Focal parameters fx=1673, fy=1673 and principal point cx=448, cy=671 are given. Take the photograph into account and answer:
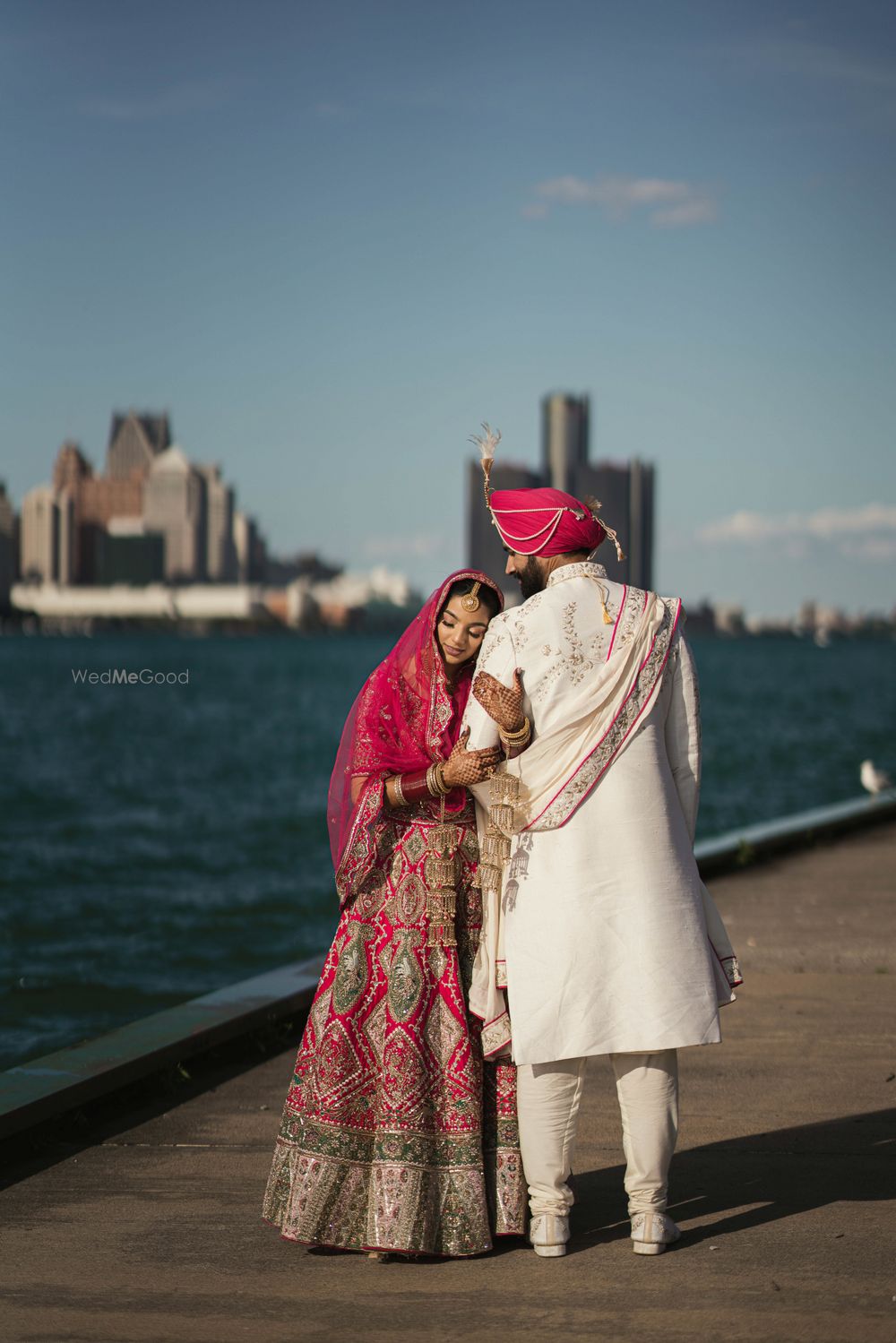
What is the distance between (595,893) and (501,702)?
0.48 m

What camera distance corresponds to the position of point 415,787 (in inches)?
152

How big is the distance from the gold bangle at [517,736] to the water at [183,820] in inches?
252

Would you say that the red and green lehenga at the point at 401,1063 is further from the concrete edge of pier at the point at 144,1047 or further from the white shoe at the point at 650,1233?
the concrete edge of pier at the point at 144,1047

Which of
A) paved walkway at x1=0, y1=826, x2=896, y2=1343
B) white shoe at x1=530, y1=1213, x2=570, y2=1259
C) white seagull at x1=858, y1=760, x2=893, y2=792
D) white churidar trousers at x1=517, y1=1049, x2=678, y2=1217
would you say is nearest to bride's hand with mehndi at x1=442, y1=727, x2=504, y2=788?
white churidar trousers at x1=517, y1=1049, x2=678, y2=1217

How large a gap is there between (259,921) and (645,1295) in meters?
13.3

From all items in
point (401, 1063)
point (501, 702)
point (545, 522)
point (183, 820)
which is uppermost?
point (545, 522)

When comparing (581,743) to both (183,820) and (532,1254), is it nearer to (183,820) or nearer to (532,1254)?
(532,1254)

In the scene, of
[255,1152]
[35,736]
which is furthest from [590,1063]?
[35,736]

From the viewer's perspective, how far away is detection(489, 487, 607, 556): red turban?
3850 millimetres

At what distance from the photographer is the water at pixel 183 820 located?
43.0 feet

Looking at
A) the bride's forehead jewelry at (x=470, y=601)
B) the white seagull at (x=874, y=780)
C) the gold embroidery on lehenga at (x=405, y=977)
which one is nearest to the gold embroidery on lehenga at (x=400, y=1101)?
the gold embroidery on lehenga at (x=405, y=977)

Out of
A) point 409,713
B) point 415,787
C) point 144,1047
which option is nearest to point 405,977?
point 415,787

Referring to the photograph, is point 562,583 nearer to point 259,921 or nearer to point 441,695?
point 441,695

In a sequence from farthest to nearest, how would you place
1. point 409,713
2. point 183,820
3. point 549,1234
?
point 183,820, point 409,713, point 549,1234
